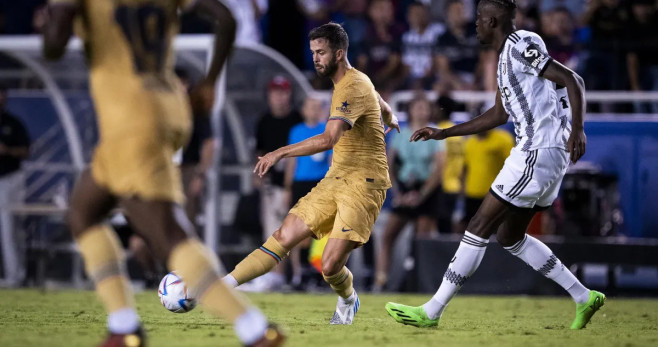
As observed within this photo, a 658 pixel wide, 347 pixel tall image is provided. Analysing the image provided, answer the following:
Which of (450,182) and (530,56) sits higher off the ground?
(530,56)

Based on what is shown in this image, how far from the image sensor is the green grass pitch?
670 centimetres

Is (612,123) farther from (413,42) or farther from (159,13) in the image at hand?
(159,13)

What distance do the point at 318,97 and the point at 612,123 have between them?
3.91m

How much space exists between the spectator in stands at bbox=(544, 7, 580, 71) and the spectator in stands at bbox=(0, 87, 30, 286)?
7.46 metres

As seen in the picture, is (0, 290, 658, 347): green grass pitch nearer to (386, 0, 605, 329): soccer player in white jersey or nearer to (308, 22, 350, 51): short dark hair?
(386, 0, 605, 329): soccer player in white jersey

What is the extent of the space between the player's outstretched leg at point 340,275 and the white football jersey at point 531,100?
1.51 m

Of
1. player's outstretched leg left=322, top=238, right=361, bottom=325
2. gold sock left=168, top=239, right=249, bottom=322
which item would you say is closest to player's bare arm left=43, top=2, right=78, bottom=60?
gold sock left=168, top=239, right=249, bottom=322

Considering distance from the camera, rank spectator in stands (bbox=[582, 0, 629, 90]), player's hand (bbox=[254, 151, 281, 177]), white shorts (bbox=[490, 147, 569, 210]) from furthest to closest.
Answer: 1. spectator in stands (bbox=[582, 0, 629, 90])
2. white shorts (bbox=[490, 147, 569, 210])
3. player's hand (bbox=[254, 151, 281, 177])

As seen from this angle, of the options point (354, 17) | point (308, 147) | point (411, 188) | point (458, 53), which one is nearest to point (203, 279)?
point (308, 147)

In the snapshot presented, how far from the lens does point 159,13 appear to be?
17.7 feet

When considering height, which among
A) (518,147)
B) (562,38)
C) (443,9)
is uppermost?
(443,9)

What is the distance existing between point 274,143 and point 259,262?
602 cm

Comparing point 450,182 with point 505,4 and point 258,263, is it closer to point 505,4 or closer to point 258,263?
point 505,4

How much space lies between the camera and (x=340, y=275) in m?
7.96
